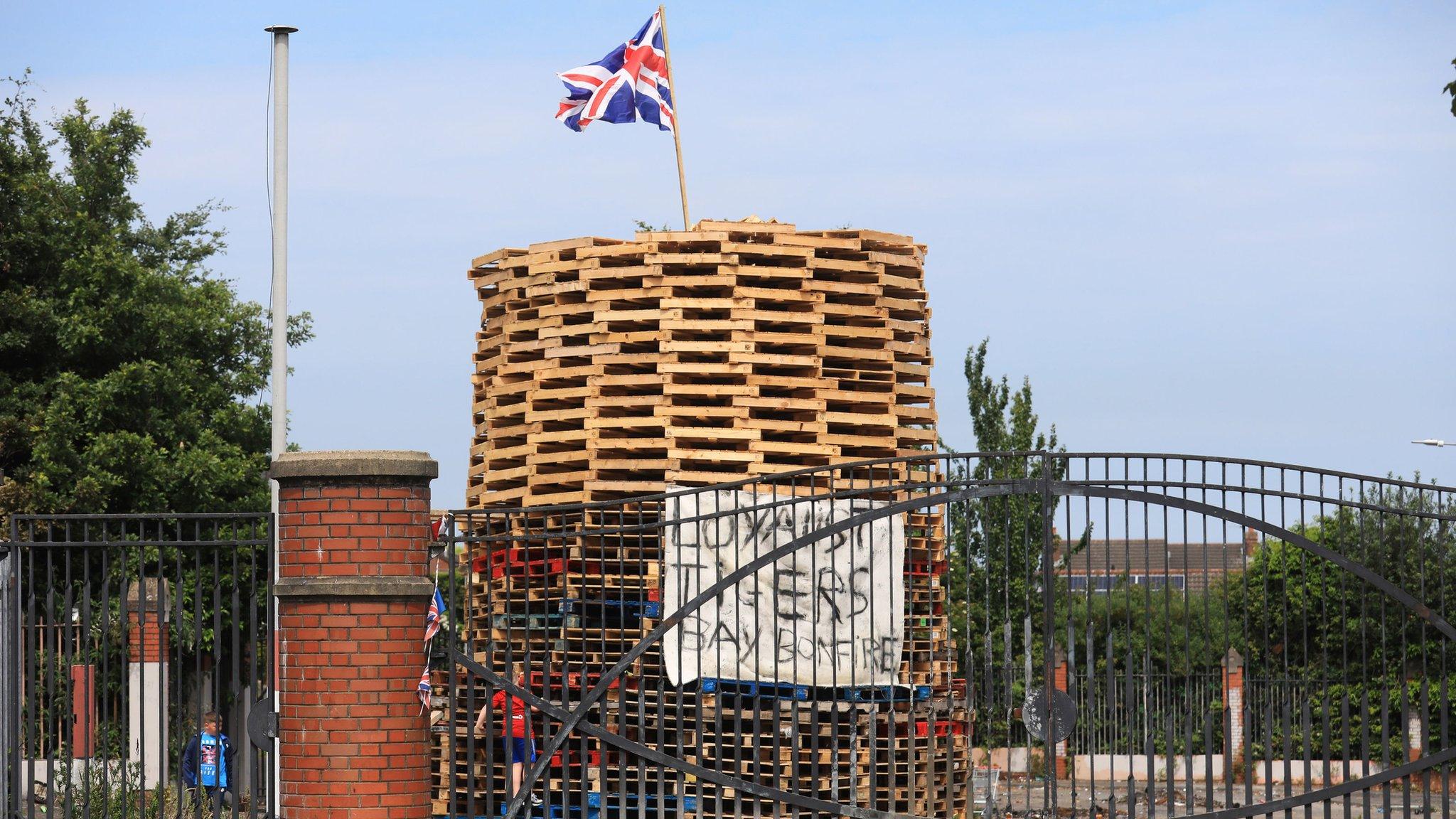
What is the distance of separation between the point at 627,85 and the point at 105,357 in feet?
57.8

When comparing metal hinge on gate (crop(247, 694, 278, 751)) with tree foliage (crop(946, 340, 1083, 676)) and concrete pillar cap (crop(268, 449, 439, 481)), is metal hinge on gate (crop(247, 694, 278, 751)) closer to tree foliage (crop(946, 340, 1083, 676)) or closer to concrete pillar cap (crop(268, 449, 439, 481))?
concrete pillar cap (crop(268, 449, 439, 481))

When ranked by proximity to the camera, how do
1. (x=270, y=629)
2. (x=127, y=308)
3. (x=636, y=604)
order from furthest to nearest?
(x=127, y=308) < (x=636, y=604) < (x=270, y=629)

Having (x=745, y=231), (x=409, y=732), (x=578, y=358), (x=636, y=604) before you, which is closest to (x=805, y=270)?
(x=745, y=231)

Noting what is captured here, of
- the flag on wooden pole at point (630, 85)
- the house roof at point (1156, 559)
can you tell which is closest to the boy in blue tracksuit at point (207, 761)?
the flag on wooden pole at point (630, 85)

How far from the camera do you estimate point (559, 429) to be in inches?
563

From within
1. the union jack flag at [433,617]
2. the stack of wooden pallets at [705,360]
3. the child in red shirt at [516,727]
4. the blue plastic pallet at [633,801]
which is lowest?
the blue plastic pallet at [633,801]

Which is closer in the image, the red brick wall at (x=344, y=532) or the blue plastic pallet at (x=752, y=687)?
the red brick wall at (x=344, y=532)

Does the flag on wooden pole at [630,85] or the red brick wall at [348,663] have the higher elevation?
the flag on wooden pole at [630,85]

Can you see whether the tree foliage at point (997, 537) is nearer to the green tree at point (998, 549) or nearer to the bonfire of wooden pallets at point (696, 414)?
the green tree at point (998, 549)

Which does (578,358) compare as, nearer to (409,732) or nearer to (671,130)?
(671,130)

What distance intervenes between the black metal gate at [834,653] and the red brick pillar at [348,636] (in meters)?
0.44

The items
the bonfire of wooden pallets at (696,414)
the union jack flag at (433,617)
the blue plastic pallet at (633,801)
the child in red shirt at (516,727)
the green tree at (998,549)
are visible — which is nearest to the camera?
the union jack flag at (433,617)

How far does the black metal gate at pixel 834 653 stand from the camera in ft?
33.2

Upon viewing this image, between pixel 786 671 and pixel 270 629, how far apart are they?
4.77 meters
